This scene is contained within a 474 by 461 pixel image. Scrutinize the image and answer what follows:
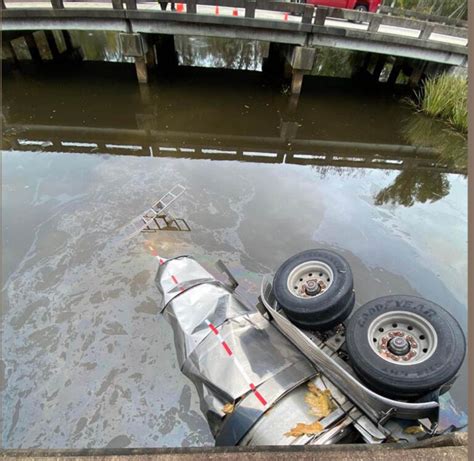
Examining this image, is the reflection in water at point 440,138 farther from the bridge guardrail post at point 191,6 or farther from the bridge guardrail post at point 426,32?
the bridge guardrail post at point 191,6

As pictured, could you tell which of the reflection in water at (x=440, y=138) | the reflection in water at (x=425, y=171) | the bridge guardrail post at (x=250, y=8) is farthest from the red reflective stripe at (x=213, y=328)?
the bridge guardrail post at (x=250, y=8)

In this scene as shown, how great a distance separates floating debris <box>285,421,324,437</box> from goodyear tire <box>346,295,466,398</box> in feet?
1.79

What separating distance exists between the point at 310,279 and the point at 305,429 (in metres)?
1.50

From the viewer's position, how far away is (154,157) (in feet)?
26.3

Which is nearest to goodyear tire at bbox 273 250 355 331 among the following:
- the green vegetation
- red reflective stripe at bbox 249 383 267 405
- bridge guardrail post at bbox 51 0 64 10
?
red reflective stripe at bbox 249 383 267 405

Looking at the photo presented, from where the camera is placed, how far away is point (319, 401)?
9.59ft

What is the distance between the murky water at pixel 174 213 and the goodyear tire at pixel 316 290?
4.33 ft

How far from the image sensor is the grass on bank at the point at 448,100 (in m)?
9.63

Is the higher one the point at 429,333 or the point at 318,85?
the point at 429,333

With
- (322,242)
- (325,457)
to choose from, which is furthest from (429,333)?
(322,242)

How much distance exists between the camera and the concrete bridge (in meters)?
9.90

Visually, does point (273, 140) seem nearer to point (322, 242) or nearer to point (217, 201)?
point (217, 201)

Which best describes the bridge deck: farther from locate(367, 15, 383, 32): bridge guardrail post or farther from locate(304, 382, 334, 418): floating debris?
locate(304, 382, 334, 418): floating debris

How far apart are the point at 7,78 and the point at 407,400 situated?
1429 centimetres
